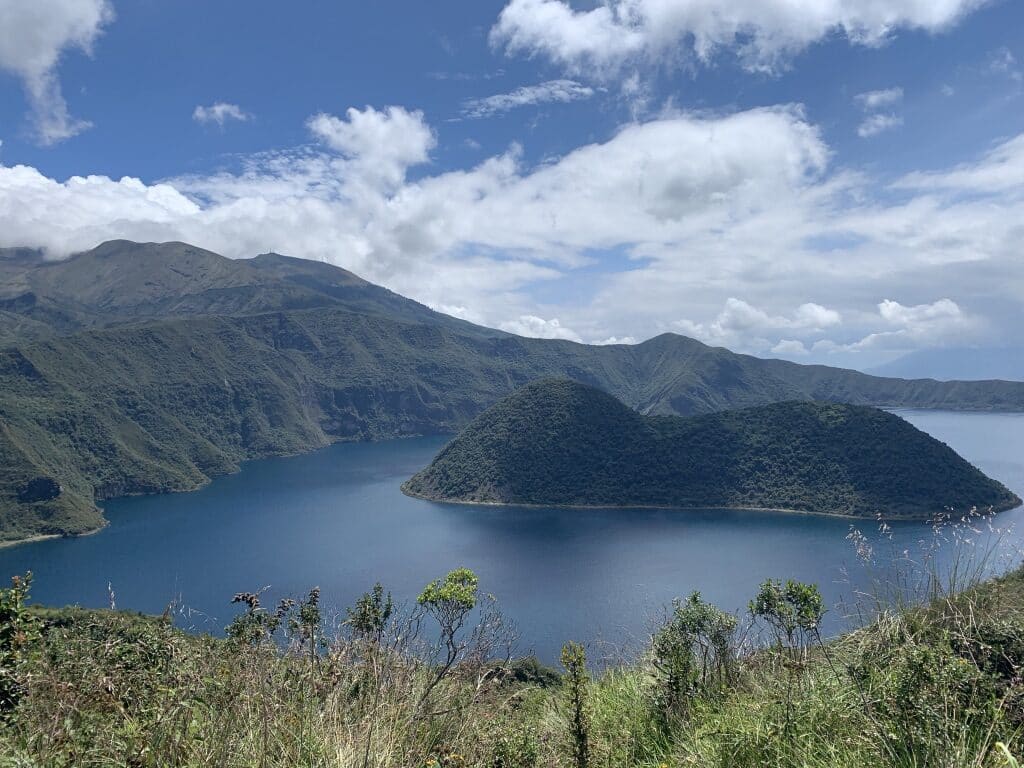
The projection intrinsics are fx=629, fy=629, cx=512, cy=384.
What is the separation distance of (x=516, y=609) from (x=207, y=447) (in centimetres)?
11754

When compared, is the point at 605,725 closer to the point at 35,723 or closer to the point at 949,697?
the point at 949,697

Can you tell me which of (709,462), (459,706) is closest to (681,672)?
(459,706)

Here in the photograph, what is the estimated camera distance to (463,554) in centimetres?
7475

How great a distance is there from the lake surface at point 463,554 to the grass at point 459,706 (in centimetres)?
3835

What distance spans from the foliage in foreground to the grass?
1 cm

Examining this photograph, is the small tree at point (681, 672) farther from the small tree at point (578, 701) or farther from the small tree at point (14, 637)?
the small tree at point (14, 637)

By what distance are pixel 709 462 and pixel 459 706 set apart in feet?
346

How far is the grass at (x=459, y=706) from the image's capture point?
283 cm

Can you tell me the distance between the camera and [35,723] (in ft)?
9.89

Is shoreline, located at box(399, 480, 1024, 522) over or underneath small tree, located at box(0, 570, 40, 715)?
underneath

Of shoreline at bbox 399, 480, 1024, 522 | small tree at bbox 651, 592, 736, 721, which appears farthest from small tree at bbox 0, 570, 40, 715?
shoreline at bbox 399, 480, 1024, 522

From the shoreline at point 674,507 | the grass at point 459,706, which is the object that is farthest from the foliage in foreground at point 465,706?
the shoreline at point 674,507

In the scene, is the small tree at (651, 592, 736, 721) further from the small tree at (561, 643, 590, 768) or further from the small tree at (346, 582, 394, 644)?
the small tree at (346, 582, 394, 644)

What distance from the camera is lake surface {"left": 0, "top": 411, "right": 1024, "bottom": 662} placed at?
57.1 metres
